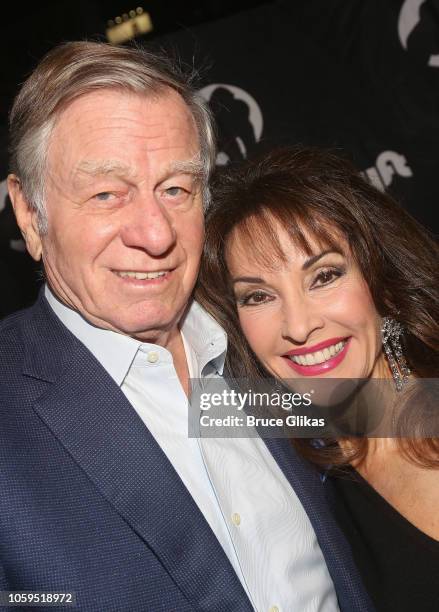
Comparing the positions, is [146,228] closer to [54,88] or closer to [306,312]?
[54,88]

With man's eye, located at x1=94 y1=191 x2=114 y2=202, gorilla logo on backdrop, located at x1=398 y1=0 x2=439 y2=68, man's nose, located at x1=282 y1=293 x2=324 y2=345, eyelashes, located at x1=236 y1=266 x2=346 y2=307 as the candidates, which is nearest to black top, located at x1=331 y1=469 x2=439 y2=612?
man's nose, located at x1=282 y1=293 x2=324 y2=345

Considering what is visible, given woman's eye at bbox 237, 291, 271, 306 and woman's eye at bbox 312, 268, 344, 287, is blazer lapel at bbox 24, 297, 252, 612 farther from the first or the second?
woman's eye at bbox 312, 268, 344, 287

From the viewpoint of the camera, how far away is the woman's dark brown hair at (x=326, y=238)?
2059mm

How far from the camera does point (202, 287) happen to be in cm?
222

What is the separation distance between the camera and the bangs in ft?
6.54

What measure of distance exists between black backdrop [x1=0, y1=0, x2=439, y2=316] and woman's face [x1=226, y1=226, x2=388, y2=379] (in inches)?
55.3

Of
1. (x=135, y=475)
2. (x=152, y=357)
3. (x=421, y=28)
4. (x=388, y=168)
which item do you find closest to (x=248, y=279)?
(x=152, y=357)

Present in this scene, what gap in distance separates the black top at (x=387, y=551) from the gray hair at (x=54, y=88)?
129cm

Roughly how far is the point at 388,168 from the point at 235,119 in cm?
88

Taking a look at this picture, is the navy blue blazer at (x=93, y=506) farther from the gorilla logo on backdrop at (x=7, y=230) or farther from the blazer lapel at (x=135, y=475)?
the gorilla logo on backdrop at (x=7, y=230)

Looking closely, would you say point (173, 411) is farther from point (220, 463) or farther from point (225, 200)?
point (225, 200)

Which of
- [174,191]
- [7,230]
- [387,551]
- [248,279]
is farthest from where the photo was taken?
[7,230]

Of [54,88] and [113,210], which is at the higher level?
[54,88]

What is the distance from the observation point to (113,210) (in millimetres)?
1688
